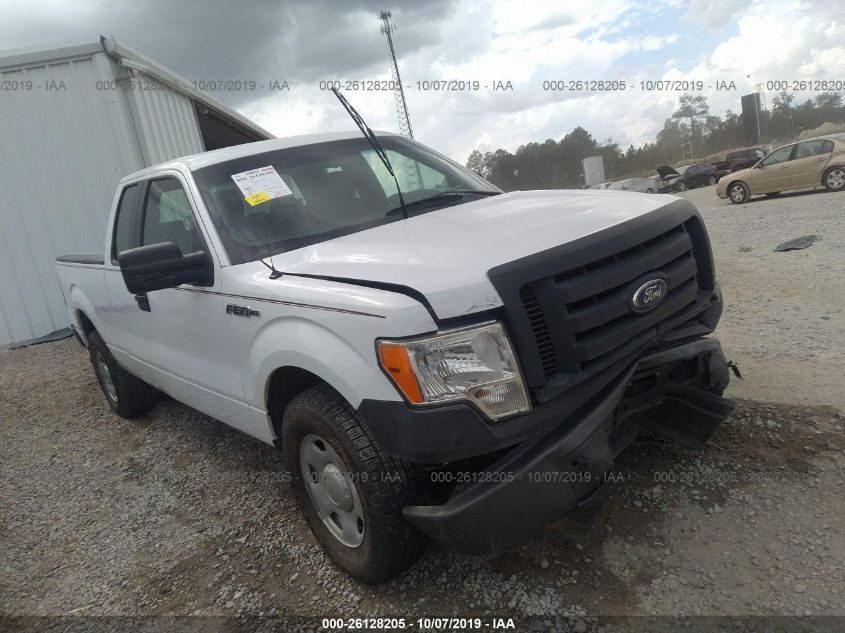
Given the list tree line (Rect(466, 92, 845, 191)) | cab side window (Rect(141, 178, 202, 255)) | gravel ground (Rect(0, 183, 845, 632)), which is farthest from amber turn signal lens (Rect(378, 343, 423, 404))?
tree line (Rect(466, 92, 845, 191))

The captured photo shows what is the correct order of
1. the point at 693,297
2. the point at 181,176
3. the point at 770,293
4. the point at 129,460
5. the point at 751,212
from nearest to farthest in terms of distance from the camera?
the point at 693,297 → the point at 181,176 → the point at 129,460 → the point at 770,293 → the point at 751,212

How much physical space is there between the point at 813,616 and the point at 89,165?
30.6 feet

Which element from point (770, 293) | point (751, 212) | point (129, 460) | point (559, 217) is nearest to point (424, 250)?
point (559, 217)

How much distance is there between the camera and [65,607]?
2.64 meters

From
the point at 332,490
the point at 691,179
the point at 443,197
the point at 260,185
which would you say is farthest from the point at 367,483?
the point at 691,179

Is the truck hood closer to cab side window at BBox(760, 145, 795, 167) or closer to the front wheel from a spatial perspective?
cab side window at BBox(760, 145, 795, 167)

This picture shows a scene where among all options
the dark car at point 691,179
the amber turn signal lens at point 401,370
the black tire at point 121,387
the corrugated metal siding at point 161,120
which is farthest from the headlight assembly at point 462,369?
the dark car at point 691,179

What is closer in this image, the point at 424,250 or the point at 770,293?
the point at 424,250

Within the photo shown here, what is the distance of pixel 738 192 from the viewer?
1538 cm

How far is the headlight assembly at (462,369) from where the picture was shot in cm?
186

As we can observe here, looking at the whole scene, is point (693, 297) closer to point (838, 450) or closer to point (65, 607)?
point (838, 450)

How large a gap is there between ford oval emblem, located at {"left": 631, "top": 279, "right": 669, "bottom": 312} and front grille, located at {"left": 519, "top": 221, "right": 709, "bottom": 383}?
0.02m

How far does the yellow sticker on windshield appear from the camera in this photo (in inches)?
109

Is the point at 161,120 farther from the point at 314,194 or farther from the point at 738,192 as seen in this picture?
the point at 738,192
